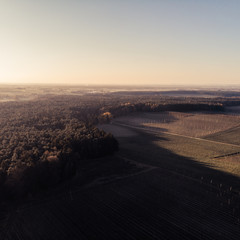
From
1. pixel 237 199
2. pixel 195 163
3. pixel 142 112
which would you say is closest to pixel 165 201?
pixel 237 199

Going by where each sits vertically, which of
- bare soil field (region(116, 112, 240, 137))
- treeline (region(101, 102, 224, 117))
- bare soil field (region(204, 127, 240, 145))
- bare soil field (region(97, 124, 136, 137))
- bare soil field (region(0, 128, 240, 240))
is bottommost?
bare soil field (region(0, 128, 240, 240))

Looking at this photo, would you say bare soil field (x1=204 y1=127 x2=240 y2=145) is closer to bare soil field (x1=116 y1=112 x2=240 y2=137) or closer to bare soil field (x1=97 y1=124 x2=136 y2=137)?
bare soil field (x1=116 y1=112 x2=240 y2=137)

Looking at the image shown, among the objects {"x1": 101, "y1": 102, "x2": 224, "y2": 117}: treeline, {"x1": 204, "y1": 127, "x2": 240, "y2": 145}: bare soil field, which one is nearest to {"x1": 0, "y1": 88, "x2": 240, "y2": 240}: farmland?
{"x1": 204, "y1": 127, "x2": 240, "y2": 145}: bare soil field

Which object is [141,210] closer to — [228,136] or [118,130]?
[228,136]

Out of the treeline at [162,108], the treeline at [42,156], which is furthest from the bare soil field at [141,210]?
the treeline at [162,108]

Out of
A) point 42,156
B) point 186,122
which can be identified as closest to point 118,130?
point 186,122

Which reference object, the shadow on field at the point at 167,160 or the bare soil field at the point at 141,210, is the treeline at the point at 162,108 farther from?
the bare soil field at the point at 141,210

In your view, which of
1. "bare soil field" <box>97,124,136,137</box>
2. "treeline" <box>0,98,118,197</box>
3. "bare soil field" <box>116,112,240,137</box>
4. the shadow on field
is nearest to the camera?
"treeline" <box>0,98,118,197</box>
